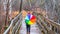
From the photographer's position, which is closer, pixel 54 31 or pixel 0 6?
pixel 54 31

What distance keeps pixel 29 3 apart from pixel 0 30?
62.5 m

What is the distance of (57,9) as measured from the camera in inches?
1000

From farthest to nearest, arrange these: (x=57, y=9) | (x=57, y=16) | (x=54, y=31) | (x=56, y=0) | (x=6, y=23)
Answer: (x=56, y=0) → (x=57, y=9) → (x=57, y=16) → (x=6, y=23) → (x=54, y=31)

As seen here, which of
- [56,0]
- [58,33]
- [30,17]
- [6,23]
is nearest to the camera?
[58,33]

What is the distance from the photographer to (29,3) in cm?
7431

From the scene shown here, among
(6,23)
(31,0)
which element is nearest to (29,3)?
(31,0)

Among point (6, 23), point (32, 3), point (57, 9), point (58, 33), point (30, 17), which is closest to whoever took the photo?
point (58, 33)

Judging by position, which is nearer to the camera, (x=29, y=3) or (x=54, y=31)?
(x=54, y=31)

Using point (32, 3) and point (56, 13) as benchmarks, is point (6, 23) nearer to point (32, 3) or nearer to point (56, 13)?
point (56, 13)

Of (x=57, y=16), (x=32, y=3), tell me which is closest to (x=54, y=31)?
(x=57, y=16)

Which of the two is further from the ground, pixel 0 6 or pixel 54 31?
pixel 0 6

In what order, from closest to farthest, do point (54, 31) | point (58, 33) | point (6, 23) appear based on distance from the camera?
point (58, 33)
point (54, 31)
point (6, 23)

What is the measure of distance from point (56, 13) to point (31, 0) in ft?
165

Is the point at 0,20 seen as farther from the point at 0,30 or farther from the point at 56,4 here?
the point at 56,4
